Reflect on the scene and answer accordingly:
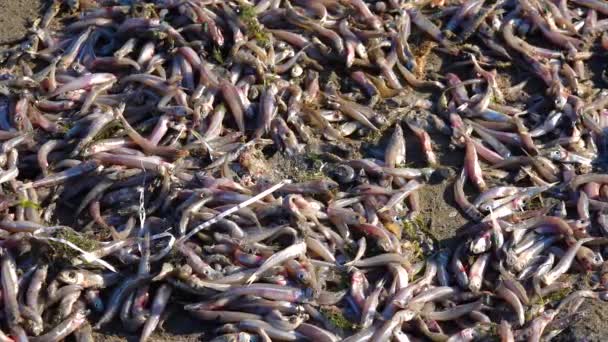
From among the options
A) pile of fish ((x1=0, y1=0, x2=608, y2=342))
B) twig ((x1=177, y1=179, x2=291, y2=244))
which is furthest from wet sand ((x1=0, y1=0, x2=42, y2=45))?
twig ((x1=177, y1=179, x2=291, y2=244))

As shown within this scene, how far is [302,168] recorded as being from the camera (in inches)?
413

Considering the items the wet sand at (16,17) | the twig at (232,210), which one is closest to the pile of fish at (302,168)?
the twig at (232,210)

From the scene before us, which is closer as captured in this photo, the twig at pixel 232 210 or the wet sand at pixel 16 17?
the twig at pixel 232 210

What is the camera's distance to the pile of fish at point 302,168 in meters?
9.23

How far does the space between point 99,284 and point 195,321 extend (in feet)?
3.29

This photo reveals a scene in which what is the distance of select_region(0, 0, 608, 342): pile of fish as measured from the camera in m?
9.23

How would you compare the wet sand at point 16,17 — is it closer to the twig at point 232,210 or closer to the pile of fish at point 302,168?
the pile of fish at point 302,168

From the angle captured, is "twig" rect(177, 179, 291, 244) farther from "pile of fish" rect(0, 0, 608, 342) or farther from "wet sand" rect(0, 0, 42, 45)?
"wet sand" rect(0, 0, 42, 45)

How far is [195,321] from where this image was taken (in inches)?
362

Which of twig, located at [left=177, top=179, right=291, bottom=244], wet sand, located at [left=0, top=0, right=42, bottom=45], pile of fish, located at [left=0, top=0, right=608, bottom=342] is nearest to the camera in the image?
pile of fish, located at [left=0, top=0, right=608, bottom=342]

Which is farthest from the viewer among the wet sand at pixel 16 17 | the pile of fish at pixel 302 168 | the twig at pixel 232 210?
the wet sand at pixel 16 17

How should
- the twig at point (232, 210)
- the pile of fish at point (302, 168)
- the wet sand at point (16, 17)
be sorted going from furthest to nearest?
the wet sand at point (16, 17), the twig at point (232, 210), the pile of fish at point (302, 168)

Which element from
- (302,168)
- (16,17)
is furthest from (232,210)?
(16,17)

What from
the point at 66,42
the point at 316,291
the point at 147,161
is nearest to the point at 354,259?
the point at 316,291
